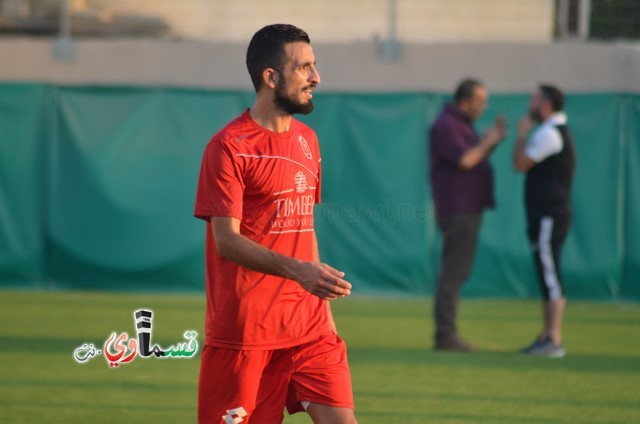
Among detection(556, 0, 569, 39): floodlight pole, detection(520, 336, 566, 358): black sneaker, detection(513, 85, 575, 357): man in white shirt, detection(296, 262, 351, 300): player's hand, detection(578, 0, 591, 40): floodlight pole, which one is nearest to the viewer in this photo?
detection(296, 262, 351, 300): player's hand

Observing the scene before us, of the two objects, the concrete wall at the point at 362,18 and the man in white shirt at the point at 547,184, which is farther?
the concrete wall at the point at 362,18

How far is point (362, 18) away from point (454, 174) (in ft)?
24.0

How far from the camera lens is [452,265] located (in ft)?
32.4

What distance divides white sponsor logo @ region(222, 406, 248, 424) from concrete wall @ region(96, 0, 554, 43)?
1128 centimetres

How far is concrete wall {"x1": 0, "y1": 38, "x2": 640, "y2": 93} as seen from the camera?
14703mm

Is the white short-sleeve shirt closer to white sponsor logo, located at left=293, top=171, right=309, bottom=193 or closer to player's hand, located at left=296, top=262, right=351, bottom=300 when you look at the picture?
white sponsor logo, located at left=293, top=171, right=309, bottom=193

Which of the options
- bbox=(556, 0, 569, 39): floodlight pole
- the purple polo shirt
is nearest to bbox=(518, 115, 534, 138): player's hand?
the purple polo shirt

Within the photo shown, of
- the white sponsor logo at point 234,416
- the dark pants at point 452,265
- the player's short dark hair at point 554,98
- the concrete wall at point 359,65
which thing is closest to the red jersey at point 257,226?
the white sponsor logo at point 234,416

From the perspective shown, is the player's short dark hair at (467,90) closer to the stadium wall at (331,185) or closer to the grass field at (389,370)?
the grass field at (389,370)

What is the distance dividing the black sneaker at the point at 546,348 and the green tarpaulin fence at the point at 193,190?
14.3ft

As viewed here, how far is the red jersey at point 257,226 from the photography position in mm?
4613

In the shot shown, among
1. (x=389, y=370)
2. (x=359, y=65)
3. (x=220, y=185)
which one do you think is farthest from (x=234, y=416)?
(x=359, y=65)

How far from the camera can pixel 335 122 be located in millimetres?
14289

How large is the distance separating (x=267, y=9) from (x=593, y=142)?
5910 millimetres
